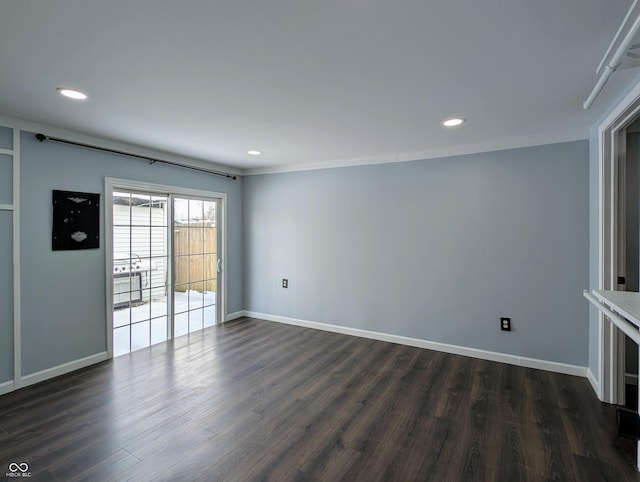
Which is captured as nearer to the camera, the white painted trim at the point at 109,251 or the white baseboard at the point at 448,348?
the white baseboard at the point at 448,348

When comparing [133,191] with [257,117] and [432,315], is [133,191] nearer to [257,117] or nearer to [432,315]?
[257,117]

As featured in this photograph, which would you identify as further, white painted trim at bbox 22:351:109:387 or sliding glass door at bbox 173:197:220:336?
sliding glass door at bbox 173:197:220:336

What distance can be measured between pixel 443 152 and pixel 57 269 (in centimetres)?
428

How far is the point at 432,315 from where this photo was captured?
3877 mm

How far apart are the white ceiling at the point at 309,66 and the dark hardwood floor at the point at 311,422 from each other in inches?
94.6

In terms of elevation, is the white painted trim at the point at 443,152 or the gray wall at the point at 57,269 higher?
the white painted trim at the point at 443,152

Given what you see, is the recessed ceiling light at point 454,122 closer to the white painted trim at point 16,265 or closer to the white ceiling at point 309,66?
the white ceiling at point 309,66

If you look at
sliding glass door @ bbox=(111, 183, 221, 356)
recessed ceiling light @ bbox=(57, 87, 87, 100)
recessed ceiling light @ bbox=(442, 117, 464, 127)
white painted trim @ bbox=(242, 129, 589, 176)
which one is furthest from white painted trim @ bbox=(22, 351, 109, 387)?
recessed ceiling light @ bbox=(442, 117, 464, 127)

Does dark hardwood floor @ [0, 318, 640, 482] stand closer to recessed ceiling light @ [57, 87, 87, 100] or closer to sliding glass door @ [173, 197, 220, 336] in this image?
sliding glass door @ [173, 197, 220, 336]

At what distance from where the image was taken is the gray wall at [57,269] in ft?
9.64

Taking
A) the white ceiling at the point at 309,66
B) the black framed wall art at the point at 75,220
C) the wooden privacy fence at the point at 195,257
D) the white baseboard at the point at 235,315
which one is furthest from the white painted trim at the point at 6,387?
the white baseboard at the point at 235,315

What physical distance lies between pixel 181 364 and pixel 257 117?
2651 millimetres

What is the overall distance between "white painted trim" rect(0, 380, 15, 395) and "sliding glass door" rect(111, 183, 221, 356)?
2.94 feet

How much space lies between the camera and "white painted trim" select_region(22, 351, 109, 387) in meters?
2.96
